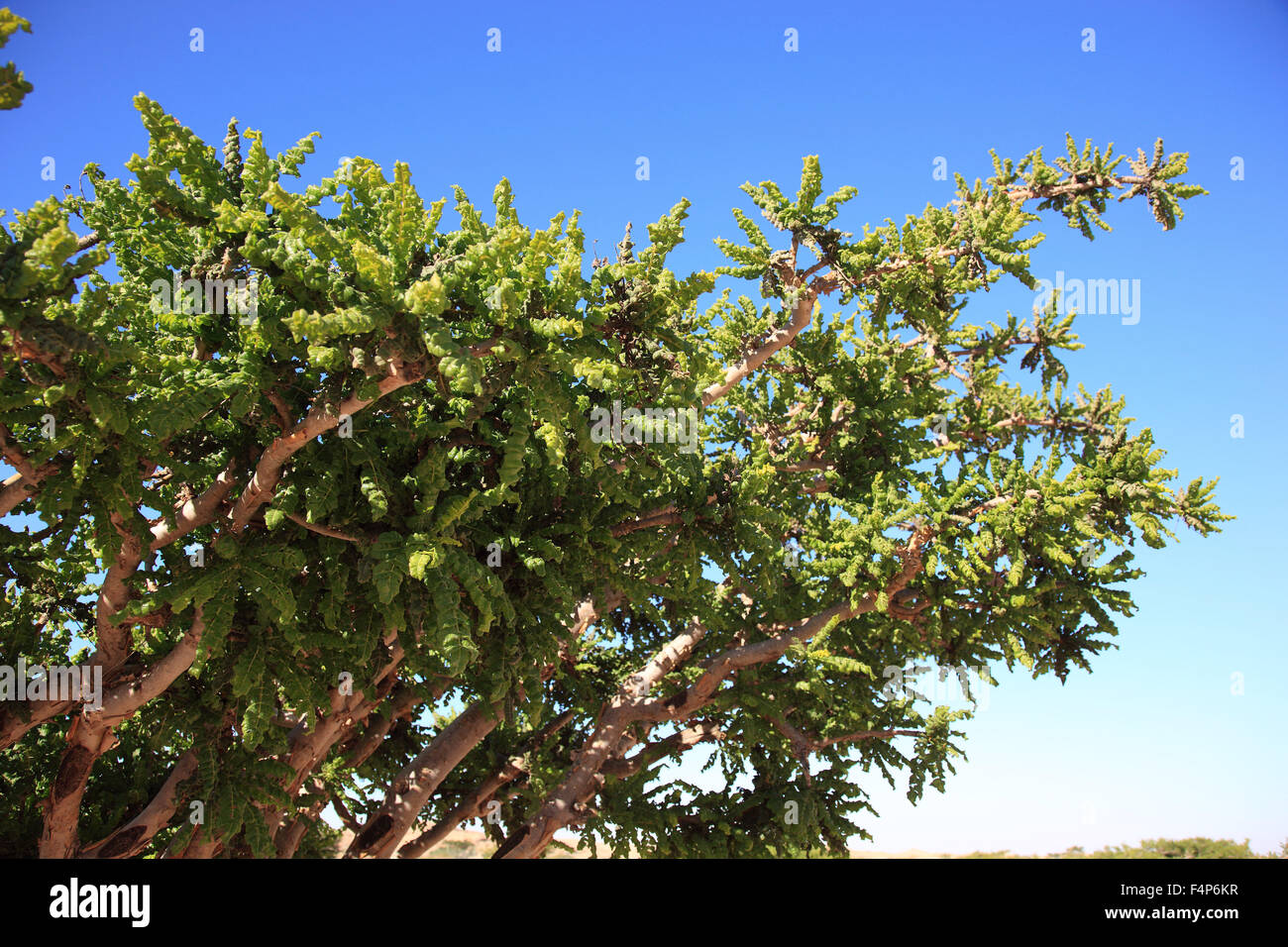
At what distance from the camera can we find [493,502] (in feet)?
25.6

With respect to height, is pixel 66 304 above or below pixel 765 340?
below

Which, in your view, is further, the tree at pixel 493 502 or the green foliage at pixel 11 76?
the tree at pixel 493 502

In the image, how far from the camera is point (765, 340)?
32.8 ft

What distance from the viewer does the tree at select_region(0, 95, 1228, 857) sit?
6.73m

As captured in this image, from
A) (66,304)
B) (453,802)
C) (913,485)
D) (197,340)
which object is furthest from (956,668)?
(66,304)

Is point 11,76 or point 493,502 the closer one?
point 11,76

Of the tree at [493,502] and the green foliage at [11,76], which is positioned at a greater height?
the green foliage at [11,76]

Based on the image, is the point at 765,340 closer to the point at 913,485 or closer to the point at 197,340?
the point at 913,485

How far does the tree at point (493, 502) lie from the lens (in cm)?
673

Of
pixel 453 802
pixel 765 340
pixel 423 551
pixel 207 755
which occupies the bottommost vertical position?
pixel 453 802

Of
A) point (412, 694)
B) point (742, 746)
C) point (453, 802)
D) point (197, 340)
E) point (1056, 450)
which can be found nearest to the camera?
point (197, 340)

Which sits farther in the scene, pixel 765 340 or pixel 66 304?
pixel 765 340

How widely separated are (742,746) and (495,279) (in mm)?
8588
